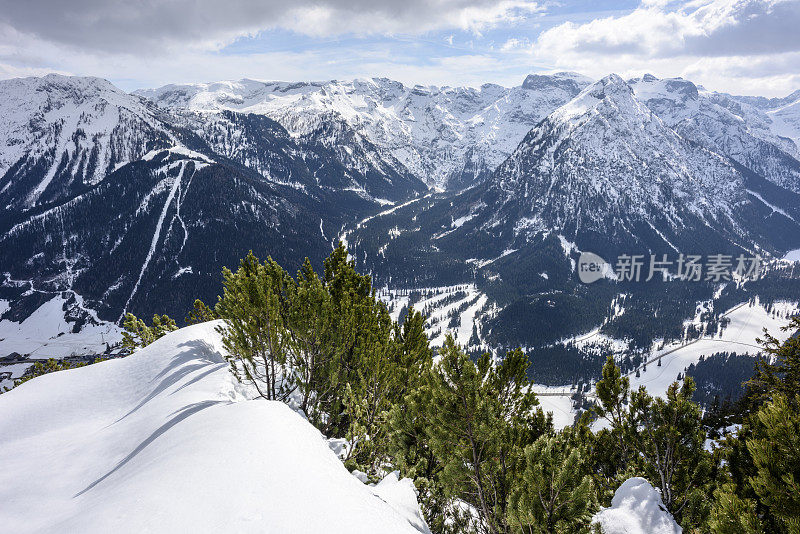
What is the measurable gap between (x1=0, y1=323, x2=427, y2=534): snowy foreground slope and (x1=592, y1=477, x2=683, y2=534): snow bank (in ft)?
20.0

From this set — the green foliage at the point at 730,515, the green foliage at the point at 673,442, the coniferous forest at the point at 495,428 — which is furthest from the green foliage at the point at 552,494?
the green foliage at the point at 673,442

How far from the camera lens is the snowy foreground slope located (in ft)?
26.2

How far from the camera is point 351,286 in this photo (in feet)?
71.5

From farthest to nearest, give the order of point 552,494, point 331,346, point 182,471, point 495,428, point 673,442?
point 331,346 < point 673,442 < point 495,428 < point 182,471 < point 552,494

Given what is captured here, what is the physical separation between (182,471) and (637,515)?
46.0 feet

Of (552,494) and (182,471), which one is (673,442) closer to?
(552,494)

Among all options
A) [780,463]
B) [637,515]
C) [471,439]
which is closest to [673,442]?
[637,515]

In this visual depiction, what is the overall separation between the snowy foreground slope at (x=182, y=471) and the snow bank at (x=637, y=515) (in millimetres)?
6092

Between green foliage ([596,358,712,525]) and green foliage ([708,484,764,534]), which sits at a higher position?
green foliage ([708,484,764,534])

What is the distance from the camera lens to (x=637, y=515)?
456 inches

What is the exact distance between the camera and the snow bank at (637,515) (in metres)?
11.3

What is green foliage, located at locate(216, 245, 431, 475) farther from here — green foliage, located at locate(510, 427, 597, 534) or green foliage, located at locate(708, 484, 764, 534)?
green foliage, located at locate(708, 484, 764, 534)

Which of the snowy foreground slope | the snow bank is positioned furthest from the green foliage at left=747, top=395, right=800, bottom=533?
the snowy foreground slope

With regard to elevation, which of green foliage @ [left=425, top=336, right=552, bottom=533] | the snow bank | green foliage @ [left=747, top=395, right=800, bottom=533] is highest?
green foliage @ [left=747, top=395, right=800, bottom=533]
